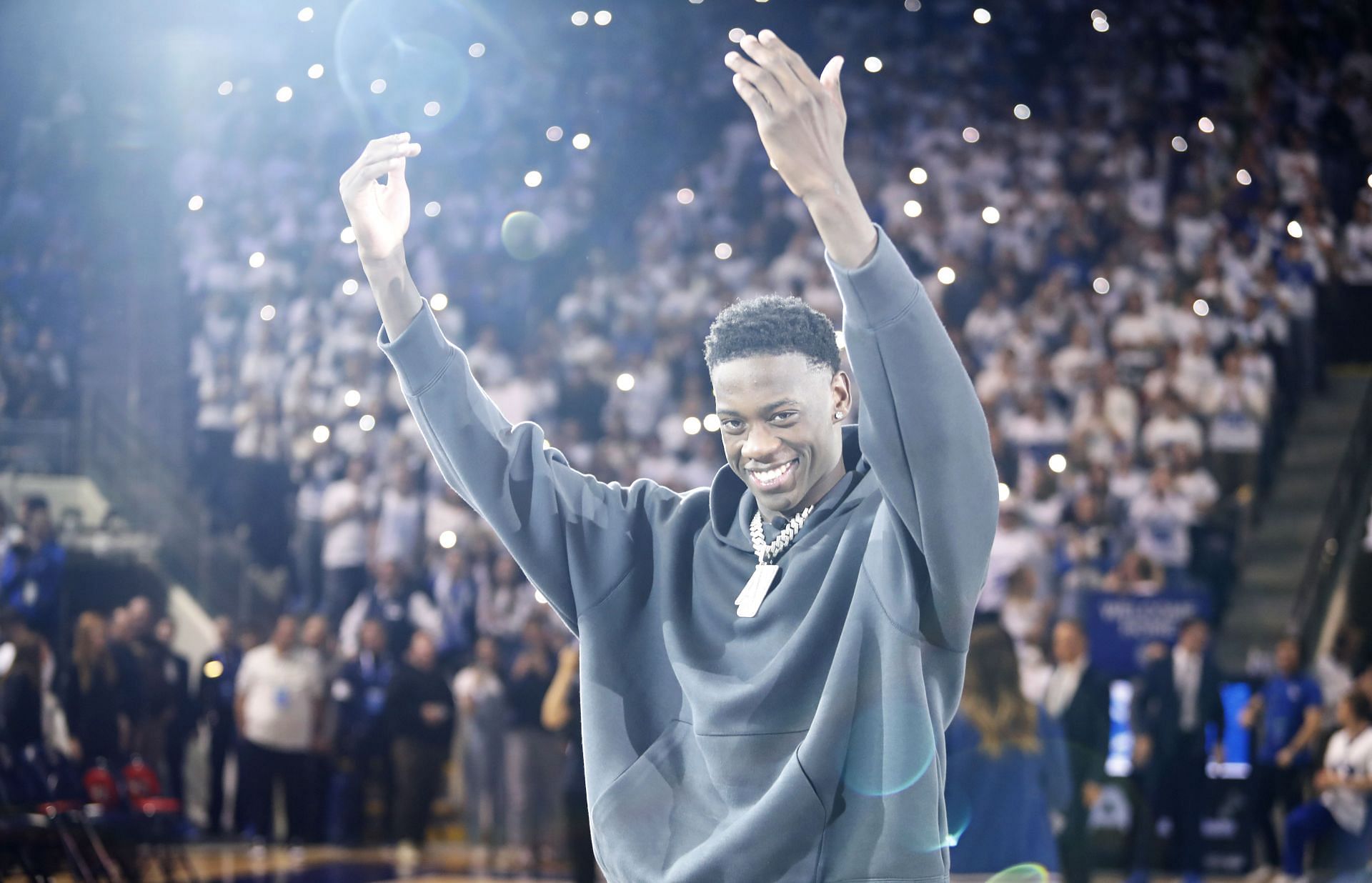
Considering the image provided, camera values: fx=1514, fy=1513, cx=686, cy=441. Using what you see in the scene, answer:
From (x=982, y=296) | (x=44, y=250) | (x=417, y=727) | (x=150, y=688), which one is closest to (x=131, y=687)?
(x=150, y=688)

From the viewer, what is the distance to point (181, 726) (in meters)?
10.1

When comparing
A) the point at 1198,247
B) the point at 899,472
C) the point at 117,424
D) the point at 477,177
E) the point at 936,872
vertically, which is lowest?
the point at 936,872

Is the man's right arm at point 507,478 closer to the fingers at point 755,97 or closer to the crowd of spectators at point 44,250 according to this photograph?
the fingers at point 755,97

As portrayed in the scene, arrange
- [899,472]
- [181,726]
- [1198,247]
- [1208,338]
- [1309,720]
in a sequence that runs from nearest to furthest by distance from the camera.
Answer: [899,472] → [1309,720] → [181,726] → [1208,338] → [1198,247]

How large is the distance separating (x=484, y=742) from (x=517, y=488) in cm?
737

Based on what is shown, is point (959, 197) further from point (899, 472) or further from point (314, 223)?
point (899, 472)

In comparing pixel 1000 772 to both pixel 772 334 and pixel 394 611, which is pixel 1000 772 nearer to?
pixel 772 334

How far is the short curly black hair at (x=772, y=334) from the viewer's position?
212 cm

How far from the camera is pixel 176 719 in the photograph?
33.0ft

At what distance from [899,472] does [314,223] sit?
12.4 m

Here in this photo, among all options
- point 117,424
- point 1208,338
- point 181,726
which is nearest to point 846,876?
point 181,726

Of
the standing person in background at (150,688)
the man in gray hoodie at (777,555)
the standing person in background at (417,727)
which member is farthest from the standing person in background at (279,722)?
the man in gray hoodie at (777,555)

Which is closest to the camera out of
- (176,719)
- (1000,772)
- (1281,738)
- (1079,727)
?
(1000,772)

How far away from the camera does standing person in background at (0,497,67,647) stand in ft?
33.4
